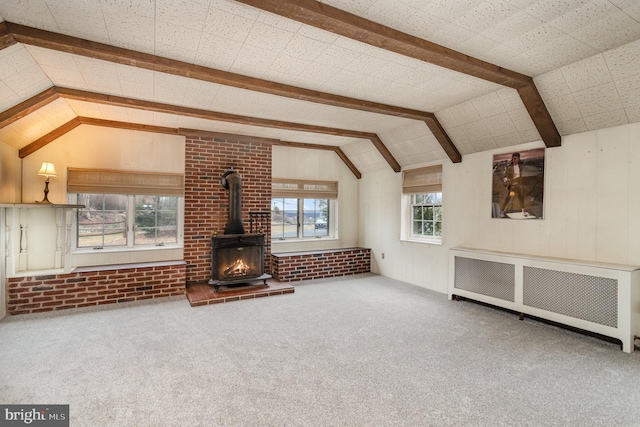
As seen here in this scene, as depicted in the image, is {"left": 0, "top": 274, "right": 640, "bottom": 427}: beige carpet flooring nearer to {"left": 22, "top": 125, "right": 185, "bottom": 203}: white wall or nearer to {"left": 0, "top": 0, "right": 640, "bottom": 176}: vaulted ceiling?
{"left": 22, "top": 125, "right": 185, "bottom": 203}: white wall

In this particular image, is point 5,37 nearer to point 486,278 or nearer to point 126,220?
point 126,220

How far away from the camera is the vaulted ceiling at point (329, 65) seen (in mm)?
2191

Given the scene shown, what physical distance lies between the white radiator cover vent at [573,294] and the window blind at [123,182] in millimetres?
5193

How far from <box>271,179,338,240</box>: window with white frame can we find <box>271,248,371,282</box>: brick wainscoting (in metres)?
0.55

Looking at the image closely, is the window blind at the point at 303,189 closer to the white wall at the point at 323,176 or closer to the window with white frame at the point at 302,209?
the window with white frame at the point at 302,209

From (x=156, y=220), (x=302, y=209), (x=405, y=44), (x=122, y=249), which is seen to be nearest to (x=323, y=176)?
→ (x=302, y=209)

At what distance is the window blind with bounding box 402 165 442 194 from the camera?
5.29 meters

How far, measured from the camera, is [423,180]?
5527 mm

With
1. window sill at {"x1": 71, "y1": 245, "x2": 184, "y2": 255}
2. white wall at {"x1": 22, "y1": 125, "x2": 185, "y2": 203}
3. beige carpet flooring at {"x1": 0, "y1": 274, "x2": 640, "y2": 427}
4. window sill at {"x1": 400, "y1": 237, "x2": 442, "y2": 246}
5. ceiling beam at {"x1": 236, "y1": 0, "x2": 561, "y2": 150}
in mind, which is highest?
ceiling beam at {"x1": 236, "y1": 0, "x2": 561, "y2": 150}

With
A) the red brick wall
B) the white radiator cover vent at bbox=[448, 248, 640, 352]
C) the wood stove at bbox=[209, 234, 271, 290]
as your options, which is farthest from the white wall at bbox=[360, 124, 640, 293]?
the red brick wall

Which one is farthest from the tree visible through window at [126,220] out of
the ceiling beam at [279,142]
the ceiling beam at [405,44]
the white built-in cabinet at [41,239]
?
the ceiling beam at [405,44]

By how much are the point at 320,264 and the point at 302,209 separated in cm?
120

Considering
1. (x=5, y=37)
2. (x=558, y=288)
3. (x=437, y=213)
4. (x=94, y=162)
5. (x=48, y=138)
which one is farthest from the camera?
(x=437, y=213)

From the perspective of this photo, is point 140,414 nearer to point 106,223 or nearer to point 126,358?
point 126,358
